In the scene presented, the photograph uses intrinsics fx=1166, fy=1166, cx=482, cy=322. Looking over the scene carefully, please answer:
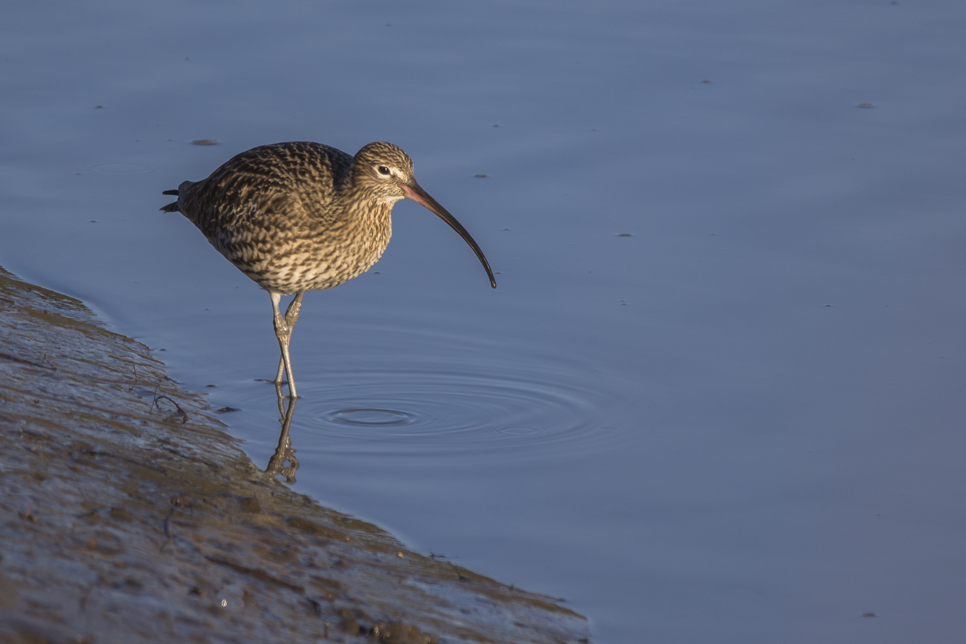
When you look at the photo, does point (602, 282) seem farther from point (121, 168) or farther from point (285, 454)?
point (121, 168)

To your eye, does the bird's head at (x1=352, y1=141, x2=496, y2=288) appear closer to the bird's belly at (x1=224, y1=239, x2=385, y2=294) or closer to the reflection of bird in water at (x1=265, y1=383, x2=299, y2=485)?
the bird's belly at (x1=224, y1=239, x2=385, y2=294)

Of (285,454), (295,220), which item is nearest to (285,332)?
(295,220)

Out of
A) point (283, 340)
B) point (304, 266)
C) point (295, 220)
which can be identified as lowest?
point (283, 340)

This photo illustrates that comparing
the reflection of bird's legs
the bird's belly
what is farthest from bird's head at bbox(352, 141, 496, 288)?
the reflection of bird's legs

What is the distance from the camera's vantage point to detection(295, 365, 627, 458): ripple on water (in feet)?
23.1

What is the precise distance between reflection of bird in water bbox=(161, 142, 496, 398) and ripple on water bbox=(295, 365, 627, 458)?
451mm

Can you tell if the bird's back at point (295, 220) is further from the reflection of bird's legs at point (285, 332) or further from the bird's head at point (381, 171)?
the reflection of bird's legs at point (285, 332)

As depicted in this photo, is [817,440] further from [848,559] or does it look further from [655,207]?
[655,207]

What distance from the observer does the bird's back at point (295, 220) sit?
731 cm

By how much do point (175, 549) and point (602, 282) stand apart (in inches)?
200

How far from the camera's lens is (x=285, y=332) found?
7.87 metres

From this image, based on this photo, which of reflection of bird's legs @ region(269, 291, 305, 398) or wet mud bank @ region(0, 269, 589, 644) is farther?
reflection of bird's legs @ region(269, 291, 305, 398)

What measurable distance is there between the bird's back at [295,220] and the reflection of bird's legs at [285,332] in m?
0.27

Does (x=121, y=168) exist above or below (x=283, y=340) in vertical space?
above
